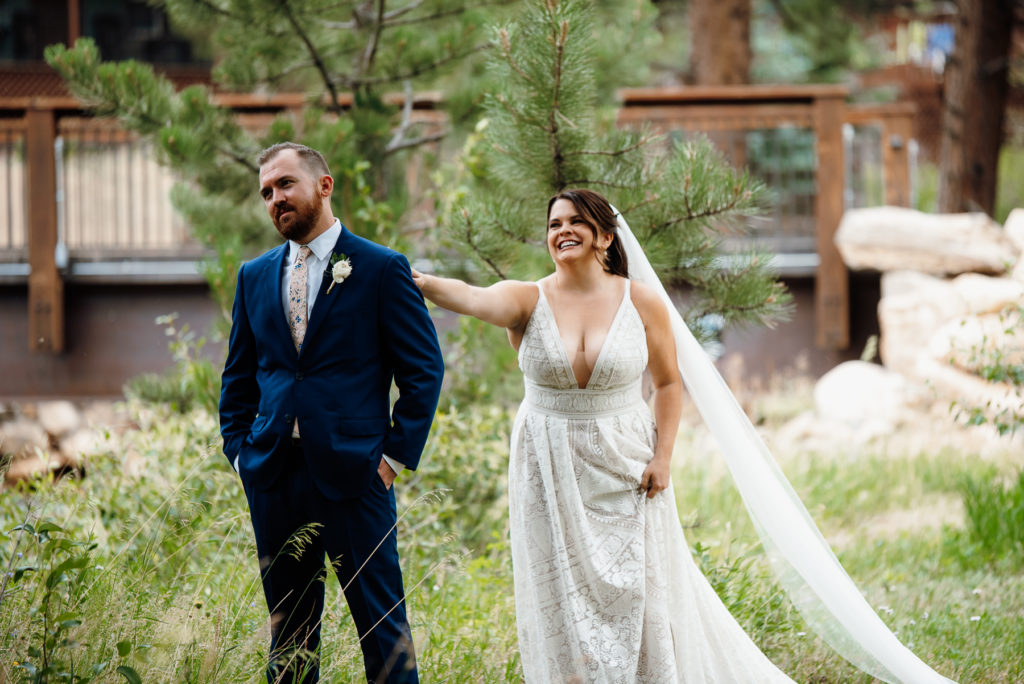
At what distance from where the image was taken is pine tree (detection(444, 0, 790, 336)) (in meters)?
3.95

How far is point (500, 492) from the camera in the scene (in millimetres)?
5195

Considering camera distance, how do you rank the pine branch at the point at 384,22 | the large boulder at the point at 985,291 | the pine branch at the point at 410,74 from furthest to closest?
the large boulder at the point at 985,291 < the pine branch at the point at 410,74 < the pine branch at the point at 384,22

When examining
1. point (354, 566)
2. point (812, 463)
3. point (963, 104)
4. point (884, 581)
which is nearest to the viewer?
point (354, 566)

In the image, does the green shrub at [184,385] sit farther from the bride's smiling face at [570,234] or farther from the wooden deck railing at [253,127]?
the wooden deck railing at [253,127]

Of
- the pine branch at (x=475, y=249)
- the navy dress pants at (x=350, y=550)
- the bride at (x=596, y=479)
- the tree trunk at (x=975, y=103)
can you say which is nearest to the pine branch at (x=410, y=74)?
the pine branch at (x=475, y=249)

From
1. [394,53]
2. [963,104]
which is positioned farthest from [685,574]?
[963,104]

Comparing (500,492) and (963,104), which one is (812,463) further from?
(963,104)

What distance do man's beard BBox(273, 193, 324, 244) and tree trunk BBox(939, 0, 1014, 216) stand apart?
966 cm

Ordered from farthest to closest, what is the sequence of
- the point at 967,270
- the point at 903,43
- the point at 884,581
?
the point at 903,43 → the point at 967,270 → the point at 884,581

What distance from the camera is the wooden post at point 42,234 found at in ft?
26.5

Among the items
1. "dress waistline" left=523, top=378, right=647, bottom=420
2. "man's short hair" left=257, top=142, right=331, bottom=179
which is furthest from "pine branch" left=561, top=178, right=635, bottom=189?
"man's short hair" left=257, top=142, right=331, bottom=179

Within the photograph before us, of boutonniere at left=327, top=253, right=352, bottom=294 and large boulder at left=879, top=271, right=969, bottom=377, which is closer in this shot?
boutonniere at left=327, top=253, right=352, bottom=294

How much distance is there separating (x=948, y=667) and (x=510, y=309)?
213 cm

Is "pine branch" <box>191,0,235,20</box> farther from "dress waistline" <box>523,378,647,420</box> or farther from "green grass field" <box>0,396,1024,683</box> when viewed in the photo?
"dress waistline" <box>523,378,647,420</box>
